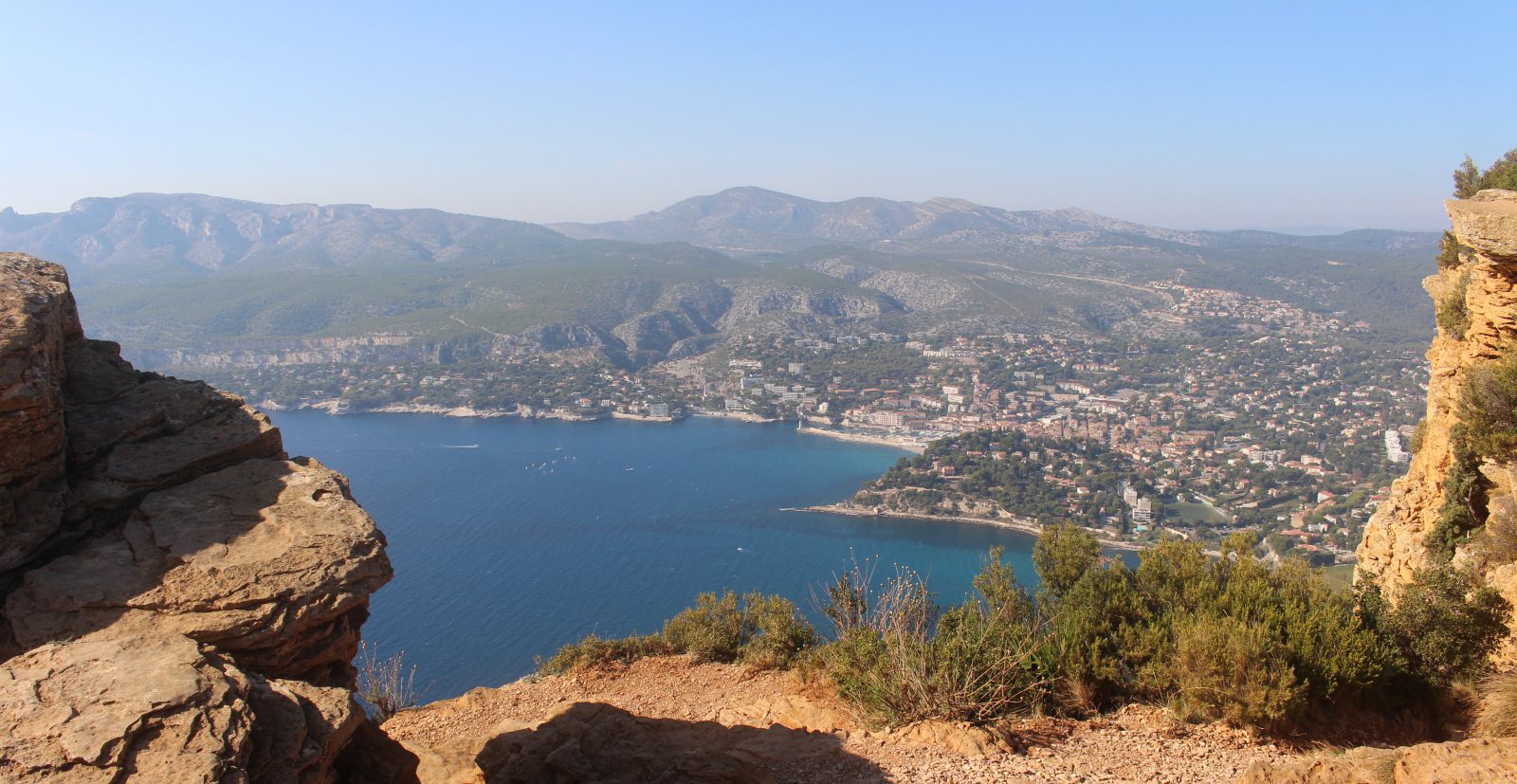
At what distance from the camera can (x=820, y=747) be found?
6.08m

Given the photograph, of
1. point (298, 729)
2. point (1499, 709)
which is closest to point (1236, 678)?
point (1499, 709)

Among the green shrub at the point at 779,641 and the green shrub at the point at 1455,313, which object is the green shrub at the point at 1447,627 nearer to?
the green shrub at the point at 1455,313

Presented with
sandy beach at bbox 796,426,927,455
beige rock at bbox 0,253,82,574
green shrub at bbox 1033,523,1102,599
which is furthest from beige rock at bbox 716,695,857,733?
sandy beach at bbox 796,426,927,455

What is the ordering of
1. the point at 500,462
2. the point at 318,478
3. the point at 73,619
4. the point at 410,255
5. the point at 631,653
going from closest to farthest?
the point at 73,619
the point at 318,478
the point at 631,653
the point at 500,462
the point at 410,255

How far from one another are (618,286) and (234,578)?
9360 cm

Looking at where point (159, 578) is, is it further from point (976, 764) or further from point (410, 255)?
point (410, 255)

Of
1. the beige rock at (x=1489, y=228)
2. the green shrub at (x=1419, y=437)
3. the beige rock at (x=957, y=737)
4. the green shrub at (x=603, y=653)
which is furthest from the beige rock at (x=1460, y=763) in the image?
the green shrub at (x=603, y=653)

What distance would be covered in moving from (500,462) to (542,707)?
44067 millimetres

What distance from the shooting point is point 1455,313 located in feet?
28.2

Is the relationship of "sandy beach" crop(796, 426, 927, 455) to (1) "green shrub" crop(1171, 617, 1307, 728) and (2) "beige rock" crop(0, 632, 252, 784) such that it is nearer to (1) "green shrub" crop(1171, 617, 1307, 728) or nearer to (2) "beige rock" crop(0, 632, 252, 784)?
(1) "green shrub" crop(1171, 617, 1307, 728)

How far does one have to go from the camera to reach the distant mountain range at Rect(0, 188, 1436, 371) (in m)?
80.2

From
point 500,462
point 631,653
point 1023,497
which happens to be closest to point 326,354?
point 500,462

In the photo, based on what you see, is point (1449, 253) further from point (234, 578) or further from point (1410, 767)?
point (234, 578)

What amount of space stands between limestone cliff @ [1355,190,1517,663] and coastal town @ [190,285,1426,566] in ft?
72.2
